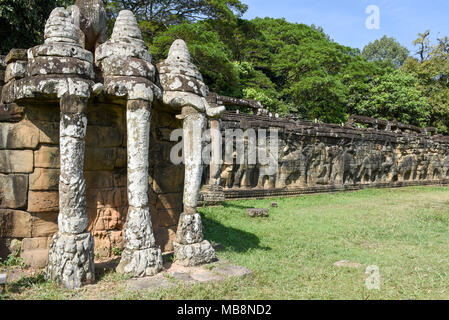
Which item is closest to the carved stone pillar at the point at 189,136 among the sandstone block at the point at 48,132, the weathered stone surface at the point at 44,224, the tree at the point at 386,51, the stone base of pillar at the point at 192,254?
the stone base of pillar at the point at 192,254

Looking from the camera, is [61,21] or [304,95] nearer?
[61,21]

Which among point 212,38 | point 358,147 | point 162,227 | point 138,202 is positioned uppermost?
point 212,38

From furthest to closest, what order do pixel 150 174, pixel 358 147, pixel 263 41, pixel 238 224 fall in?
1. pixel 263 41
2. pixel 358 147
3. pixel 238 224
4. pixel 150 174

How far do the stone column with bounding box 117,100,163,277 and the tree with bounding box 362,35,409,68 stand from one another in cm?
5295

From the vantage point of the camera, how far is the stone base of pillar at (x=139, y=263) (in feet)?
13.6

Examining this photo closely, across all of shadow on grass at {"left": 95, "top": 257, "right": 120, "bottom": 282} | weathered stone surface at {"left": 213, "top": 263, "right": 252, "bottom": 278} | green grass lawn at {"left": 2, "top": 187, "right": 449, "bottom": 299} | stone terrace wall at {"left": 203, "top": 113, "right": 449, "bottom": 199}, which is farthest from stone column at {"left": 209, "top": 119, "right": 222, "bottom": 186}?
shadow on grass at {"left": 95, "top": 257, "right": 120, "bottom": 282}

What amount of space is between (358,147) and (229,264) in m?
13.3

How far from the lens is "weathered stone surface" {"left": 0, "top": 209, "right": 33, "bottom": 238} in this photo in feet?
14.8

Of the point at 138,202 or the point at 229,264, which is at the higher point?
the point at 138,202

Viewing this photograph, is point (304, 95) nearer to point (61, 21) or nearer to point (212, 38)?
point (212, 38)

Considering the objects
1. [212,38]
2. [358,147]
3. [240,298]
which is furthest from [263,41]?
[240,298]

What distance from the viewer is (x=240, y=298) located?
12.5ft

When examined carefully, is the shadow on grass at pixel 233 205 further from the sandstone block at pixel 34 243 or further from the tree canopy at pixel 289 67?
the tree canopy at pixel 289 67

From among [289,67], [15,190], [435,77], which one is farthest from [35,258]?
[435,77]
